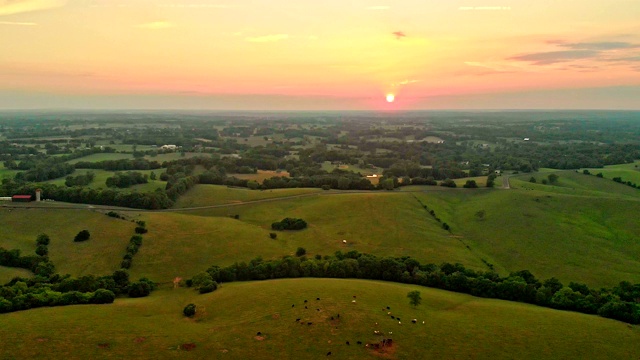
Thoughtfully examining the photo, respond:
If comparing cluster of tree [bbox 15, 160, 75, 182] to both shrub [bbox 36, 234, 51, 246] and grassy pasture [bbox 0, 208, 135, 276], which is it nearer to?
grassy pasture [bbox 0, 208, 135, 276]

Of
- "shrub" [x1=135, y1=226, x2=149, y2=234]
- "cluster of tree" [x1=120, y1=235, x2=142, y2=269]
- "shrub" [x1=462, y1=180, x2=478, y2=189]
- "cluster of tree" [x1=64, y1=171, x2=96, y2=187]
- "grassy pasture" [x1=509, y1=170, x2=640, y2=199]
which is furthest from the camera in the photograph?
"grassy pasture" [x1=509, y1=170, x2=640, y2=199]

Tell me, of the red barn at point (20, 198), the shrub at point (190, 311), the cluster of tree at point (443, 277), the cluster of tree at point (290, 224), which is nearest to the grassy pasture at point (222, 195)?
the cluster of tree at point (290, 224)

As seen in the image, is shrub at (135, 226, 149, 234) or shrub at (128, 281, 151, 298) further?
shrub at (135, 226, 149, 234)

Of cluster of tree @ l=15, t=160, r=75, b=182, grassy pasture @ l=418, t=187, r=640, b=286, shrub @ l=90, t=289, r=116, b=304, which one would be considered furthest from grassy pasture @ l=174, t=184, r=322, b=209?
cluster of tree @ l=15, t=160, r=75, b=182

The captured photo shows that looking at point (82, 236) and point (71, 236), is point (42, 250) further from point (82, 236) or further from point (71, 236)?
point (71, 236)

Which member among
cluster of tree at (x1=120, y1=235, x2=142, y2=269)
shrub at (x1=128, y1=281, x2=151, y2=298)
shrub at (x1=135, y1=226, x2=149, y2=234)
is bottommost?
shrub at (x1=128, y1=281, x2=151, y2=298)

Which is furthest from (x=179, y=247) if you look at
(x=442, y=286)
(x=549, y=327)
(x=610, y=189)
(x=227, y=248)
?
(x=610, y=189)

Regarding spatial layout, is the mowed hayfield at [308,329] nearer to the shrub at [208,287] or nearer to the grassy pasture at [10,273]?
the shrub at [208,287]
